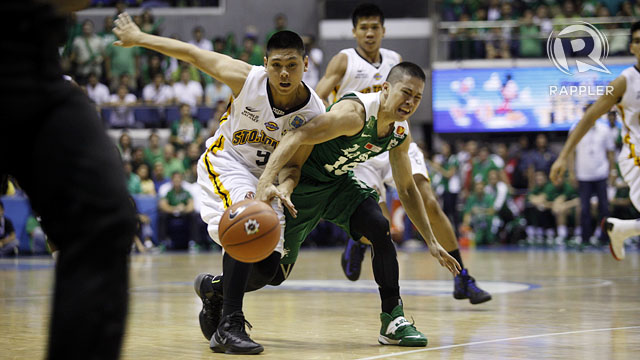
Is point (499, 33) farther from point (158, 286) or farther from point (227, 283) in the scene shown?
point (227, 283)

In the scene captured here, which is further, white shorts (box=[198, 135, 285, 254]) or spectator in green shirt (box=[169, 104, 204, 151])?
spectator in green shirt (box=[169, 104, 204, 151])

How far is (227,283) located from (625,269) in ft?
22.5

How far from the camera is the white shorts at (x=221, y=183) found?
457 cm

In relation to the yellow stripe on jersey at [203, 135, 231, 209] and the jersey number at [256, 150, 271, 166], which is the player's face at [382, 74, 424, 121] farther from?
the yellow stripe on jersey at [203, 135, 231, 209]

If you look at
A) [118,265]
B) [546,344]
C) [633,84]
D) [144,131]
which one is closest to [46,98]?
[118,265]

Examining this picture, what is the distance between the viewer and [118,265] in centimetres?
208

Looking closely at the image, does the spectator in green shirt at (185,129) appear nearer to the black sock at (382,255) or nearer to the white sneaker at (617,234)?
the white sneaker at (617,234)

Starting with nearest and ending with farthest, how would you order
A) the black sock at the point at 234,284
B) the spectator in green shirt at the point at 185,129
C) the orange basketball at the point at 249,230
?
the orange basketball at the point at 249,230 < the black sock at the point at 234,284 < the spectator in green shirt at the point at 185,129

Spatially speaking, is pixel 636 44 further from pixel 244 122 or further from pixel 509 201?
pixel 509 201

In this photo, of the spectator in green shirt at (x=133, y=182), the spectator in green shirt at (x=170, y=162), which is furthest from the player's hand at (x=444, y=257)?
the spectator in green shirt at (x=170, y=162)

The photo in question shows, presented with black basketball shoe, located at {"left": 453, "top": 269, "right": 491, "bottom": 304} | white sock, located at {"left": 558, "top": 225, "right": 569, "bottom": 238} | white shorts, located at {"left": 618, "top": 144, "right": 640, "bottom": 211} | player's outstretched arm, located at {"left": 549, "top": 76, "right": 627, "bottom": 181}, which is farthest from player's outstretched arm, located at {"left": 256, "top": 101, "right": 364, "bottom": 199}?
white sock, located at {"left": 558, "top": 225, "right": 569, "bottom": 238}

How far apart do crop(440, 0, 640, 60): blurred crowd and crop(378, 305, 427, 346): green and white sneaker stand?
1507cm

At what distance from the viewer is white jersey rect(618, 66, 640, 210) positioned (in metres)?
6.67

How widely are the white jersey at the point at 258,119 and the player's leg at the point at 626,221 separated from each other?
10.5 ft
